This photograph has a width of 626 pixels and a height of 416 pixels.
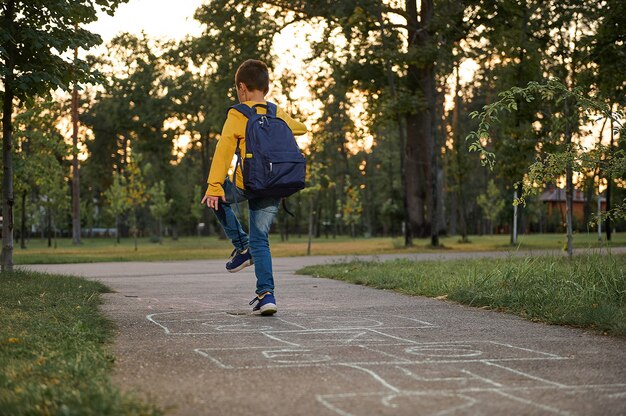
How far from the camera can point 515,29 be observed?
2912cm

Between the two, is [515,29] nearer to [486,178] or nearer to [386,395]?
[386,395]

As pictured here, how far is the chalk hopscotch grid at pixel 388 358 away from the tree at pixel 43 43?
519 cm

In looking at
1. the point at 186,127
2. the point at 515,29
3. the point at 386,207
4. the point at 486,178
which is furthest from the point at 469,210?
the point at 515,29

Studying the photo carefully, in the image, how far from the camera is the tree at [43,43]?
1118 cm

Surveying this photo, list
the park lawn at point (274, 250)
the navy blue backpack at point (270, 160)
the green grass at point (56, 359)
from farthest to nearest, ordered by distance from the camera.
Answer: the park lawn at point (274, 250)
the navy blue backpack at point (270, 160)
the green grass at point (56, 359)

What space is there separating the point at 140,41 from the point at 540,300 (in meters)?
47.9

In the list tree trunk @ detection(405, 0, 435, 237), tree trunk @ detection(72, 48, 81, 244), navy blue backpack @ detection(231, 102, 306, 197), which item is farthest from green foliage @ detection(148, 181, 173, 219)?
navy blue backpack @ detection(231, 102, 306, 197)

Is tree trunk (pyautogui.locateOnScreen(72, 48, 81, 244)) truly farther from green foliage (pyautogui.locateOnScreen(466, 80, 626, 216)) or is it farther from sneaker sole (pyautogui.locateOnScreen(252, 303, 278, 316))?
sneaker sole (pyautogui.locateOnScreen(252, 303, 278, 316))

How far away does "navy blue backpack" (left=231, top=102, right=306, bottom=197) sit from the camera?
24.4 feet

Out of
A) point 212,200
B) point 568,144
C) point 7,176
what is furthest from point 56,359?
point 7,176

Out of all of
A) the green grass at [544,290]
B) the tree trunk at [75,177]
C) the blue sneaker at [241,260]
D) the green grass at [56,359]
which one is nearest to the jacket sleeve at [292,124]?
the blue sneaker at [241,260]

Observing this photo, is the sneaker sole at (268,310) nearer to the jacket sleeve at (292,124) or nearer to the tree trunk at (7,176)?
the jacket sleeve at (292,124)

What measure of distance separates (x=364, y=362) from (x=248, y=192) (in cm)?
272

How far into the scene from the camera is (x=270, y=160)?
7457 millimetres
